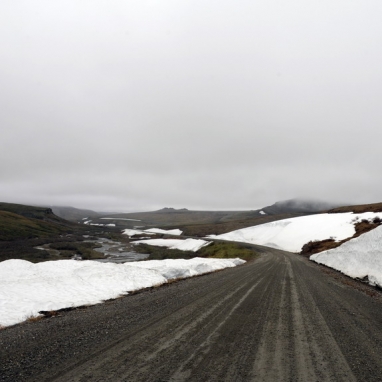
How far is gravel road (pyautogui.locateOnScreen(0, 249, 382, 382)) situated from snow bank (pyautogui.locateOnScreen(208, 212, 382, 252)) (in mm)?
45342

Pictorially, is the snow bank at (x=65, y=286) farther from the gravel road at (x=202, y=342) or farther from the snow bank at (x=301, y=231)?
the snow bank at (x=301, y=231)

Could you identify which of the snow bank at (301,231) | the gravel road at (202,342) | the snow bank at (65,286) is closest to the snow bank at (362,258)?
the gravel road at (202,342)

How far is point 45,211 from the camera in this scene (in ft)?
550

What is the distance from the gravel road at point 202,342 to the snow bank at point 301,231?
149 feet

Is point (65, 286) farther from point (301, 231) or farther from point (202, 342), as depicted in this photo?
point (301, 231)

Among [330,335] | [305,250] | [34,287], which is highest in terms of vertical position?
[330,335]

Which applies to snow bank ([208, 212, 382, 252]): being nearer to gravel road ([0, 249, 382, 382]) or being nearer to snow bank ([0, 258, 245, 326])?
snow bank ([0, 258, 245, 326])

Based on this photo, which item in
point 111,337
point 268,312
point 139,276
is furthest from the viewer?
point 139,276

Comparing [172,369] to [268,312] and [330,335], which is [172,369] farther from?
[268,312]

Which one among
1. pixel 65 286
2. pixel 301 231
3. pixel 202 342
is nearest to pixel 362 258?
pixel 202 342

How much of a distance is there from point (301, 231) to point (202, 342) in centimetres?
6863

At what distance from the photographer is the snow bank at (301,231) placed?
180 feet

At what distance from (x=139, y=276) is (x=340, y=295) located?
12315 mm

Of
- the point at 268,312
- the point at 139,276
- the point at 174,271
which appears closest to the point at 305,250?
the point at 174,271
